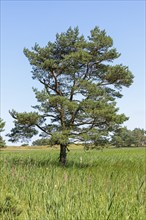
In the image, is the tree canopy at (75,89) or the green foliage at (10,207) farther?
the tree canopy at (75,89)

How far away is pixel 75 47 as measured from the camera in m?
19.9

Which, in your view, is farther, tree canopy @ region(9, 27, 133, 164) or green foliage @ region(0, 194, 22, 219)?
tree canopy @ region(9, 27, 133, 164)

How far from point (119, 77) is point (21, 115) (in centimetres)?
615

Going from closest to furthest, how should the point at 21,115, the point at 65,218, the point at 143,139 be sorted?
the point at 65,218 → the point at 21,115 → the point at 143,139

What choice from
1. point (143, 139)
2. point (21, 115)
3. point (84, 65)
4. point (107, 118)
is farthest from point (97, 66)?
point (143, 139)

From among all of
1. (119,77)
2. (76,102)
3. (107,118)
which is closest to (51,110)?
(76,102)

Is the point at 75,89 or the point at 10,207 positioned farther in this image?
the point at 75,89

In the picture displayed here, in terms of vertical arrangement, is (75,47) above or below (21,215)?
above

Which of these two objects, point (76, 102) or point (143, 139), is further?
point (143, 139)

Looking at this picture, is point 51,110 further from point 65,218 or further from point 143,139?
point 143,139

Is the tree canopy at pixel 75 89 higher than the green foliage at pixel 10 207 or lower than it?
higher

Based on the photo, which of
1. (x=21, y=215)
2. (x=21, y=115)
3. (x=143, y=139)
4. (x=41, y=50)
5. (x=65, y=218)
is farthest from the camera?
(x=143, y=139)

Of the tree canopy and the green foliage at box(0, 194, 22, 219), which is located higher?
the tree canopy

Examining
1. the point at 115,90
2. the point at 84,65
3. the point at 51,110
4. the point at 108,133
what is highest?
the point at 84,65
